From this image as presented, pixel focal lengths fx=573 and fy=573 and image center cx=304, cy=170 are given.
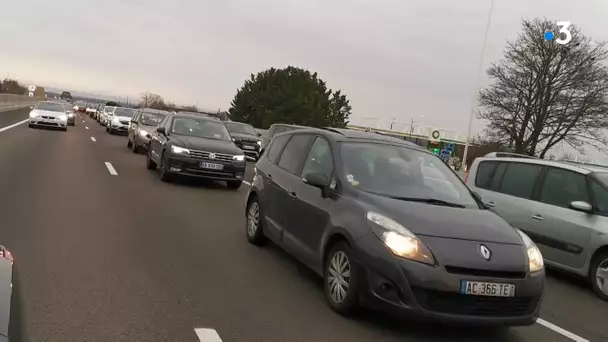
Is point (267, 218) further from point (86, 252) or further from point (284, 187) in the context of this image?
point (86, 252)

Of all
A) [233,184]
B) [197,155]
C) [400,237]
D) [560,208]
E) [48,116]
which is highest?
[400,237]

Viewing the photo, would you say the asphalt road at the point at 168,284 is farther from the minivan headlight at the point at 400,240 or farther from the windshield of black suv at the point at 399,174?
the windshield of black suv at the point at 399,174

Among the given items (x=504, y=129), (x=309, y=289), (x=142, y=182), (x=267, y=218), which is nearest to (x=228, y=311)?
(x=309, y=289)

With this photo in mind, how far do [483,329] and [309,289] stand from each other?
5.69 feet

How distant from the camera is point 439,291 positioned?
4.54m

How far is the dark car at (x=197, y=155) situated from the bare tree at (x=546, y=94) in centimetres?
3208

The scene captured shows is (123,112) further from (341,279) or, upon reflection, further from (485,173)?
(341,279)

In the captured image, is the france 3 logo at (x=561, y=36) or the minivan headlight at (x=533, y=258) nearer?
the minivan headlight at (x=533, y=258)

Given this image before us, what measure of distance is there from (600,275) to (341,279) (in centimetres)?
404

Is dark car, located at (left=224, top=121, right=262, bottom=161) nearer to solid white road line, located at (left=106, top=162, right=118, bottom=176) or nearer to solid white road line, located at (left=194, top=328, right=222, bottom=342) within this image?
solid white road line, located at (left=106, top=162, right=118, bottom=176)

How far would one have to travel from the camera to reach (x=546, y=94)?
4019cm

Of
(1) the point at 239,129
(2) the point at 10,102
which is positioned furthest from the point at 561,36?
(2) the point at 10,102

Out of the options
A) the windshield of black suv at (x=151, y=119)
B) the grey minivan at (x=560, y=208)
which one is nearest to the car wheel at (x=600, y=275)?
the grey minivan at (x=560, y=208)

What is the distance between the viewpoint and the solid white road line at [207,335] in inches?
171
